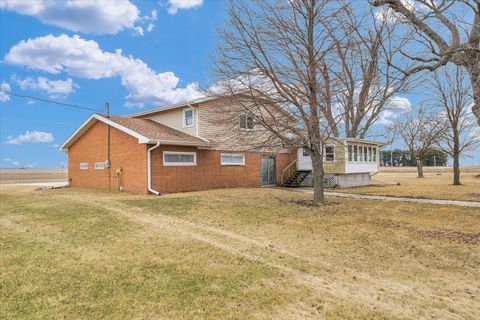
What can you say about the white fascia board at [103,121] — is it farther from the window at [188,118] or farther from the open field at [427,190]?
the open field at [427,190]

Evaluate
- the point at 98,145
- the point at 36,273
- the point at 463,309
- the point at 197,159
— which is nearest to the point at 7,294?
the point at 36,273

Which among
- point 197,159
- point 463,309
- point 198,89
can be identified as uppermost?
point 198,89

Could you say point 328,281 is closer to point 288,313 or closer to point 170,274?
point 288,313

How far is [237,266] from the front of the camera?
5.46 metres

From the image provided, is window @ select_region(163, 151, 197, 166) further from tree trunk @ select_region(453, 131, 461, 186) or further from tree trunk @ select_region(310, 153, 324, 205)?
tree trunk @ select_region(453, 131, 461, 186)

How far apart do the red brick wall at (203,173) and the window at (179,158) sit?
0.17m

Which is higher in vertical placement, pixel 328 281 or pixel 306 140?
pixel 306 140

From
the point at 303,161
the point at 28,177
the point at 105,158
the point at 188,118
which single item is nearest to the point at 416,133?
the point at 303,161

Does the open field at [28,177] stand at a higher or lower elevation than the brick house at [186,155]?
lower

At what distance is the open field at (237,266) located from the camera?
3961 mm

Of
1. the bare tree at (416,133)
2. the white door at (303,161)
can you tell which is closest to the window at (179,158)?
the white door at (303,161)

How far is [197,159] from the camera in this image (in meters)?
18.0

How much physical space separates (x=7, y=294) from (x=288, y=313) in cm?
364

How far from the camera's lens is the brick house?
→ 15.7m
